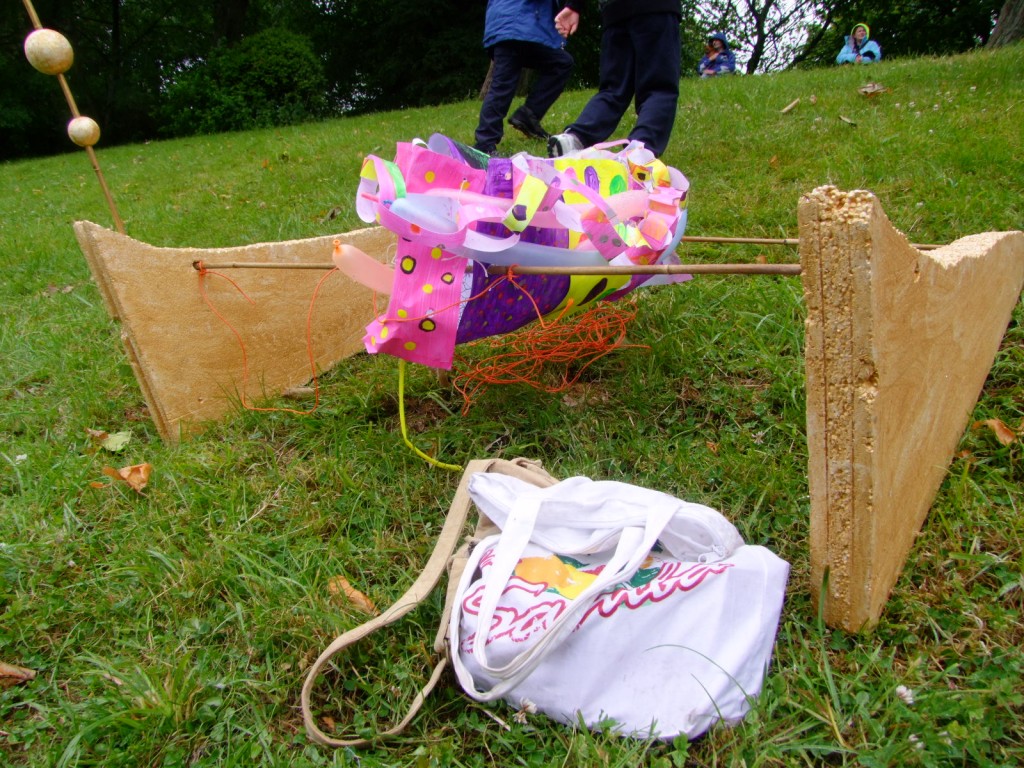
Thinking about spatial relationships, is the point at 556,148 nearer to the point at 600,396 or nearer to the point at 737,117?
the point at 600,396

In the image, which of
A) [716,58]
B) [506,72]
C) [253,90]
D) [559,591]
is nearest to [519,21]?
[506,72]

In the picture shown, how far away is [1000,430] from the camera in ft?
5.51

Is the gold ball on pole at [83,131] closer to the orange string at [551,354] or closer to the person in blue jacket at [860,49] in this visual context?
the orange string at [551,354]

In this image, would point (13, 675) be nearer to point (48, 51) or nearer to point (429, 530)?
point (429, 530)

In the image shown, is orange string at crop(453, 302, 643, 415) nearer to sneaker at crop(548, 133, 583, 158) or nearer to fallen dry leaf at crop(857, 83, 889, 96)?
sneaker at crop(548, 133, 583, 158)

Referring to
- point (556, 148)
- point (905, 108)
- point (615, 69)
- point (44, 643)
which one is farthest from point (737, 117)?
point (44, 643)

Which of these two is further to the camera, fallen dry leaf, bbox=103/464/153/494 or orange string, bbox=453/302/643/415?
orange string, bbox=453/302/643/415

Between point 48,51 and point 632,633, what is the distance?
7.00 feet

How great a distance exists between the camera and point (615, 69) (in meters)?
3.72

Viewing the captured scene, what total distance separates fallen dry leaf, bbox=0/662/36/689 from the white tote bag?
0.90 m

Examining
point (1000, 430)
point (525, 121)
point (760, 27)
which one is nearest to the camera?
point (1000, 430)

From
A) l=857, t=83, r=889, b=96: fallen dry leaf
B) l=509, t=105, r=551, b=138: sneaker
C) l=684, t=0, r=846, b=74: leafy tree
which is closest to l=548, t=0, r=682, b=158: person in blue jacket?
l=509, t=105, r=551, b=138: sneaker

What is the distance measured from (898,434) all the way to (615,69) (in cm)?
309

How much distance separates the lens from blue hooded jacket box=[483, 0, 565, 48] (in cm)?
455
